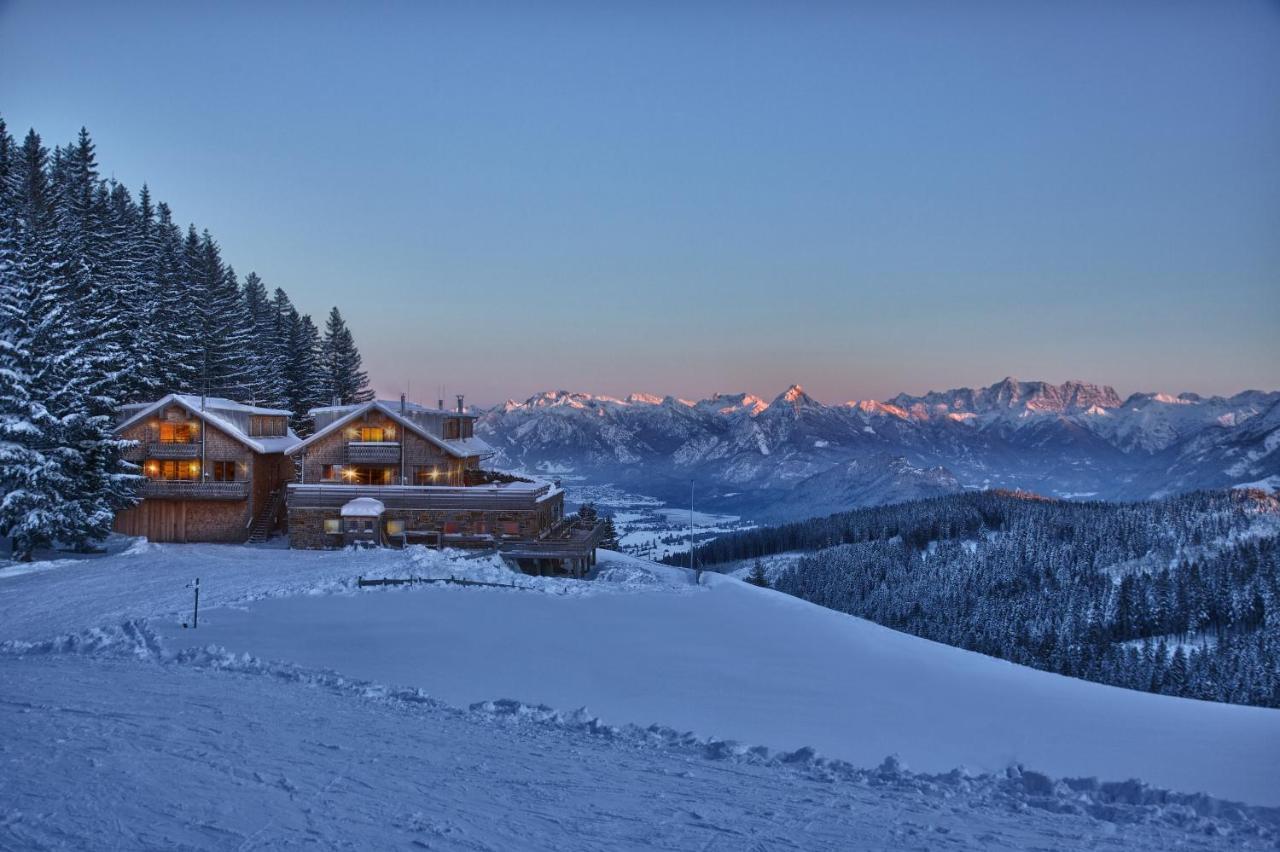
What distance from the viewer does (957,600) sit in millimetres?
129125

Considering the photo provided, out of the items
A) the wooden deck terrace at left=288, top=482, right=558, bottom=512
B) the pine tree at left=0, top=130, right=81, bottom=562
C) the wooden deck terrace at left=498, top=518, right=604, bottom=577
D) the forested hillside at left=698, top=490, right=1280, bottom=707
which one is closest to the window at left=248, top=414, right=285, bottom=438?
the wooden deck terrace at left=288, top=482, right=558, bottom=512

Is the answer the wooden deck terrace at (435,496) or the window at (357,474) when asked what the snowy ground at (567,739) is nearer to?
the wooden deck terrace at (435,496)

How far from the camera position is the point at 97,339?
36156 millimetres

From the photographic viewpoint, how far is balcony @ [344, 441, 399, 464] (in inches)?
1695

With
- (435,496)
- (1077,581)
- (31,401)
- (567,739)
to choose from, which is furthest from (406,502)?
(1077,581)

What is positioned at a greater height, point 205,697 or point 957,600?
point 205,697

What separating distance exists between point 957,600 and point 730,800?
133485 mm

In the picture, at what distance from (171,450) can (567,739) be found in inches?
1507

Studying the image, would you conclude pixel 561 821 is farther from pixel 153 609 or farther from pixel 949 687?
pixel 153 609

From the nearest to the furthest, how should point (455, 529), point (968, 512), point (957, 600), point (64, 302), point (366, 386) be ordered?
point (64, 302) → point (455, 529) → point (366, 386) → point (957, 600) → point (968, 512)

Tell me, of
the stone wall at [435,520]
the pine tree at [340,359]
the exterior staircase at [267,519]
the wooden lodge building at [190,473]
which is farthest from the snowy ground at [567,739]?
the pine tree at [340,359]

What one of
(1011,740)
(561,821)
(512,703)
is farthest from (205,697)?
(1011,740)

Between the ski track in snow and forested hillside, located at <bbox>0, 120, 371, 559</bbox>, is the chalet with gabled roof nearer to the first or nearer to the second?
forested hillside, located at <bbox>0, 120, 371, 559</bbox>

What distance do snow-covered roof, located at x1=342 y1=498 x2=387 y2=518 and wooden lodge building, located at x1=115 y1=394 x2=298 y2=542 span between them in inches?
301
